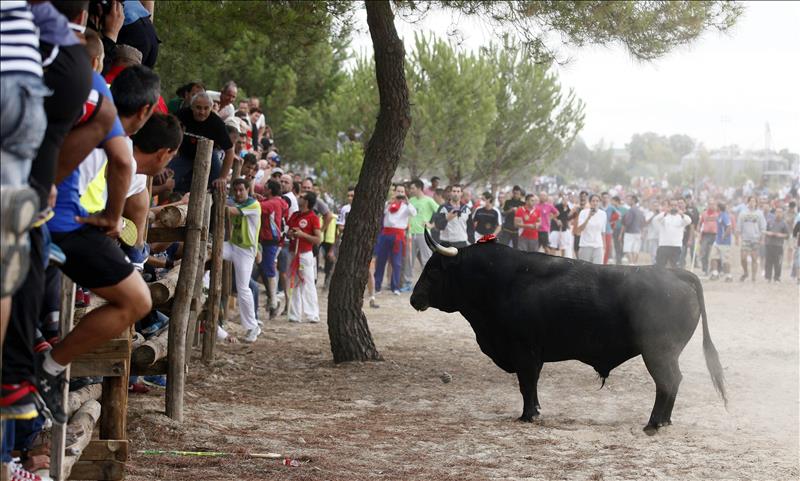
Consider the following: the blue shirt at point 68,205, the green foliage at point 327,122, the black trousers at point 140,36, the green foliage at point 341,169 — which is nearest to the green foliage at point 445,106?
the green foliage at point 327,122

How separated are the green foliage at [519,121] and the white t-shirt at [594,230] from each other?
76.6 feet

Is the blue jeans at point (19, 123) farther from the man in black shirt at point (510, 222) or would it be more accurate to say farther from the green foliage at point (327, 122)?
the green foliage at point (327, 122)

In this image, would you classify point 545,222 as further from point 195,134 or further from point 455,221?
point 195,134

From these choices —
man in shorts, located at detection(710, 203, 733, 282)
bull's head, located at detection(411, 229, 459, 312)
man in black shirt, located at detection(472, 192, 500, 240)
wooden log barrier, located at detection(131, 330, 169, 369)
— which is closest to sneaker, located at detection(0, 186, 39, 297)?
wooden log barrier, located at detection(131, 330, 169, 369)

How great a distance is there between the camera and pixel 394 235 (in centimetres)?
1962

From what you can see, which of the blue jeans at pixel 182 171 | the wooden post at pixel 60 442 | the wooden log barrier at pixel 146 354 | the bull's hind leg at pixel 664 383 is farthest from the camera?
the blue jeans at pixel 182 171

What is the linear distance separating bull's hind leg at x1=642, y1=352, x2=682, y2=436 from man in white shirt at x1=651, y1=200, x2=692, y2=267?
1458cm

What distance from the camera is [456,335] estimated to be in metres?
14.8

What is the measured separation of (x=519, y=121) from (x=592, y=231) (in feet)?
82.5

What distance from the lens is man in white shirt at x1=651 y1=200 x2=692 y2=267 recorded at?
23.2 meters

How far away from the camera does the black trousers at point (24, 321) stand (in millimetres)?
3717

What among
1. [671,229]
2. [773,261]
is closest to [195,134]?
[671,229]

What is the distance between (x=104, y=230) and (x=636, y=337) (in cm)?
584

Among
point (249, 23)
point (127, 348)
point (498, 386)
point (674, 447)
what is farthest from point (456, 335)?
point (127, 348)
